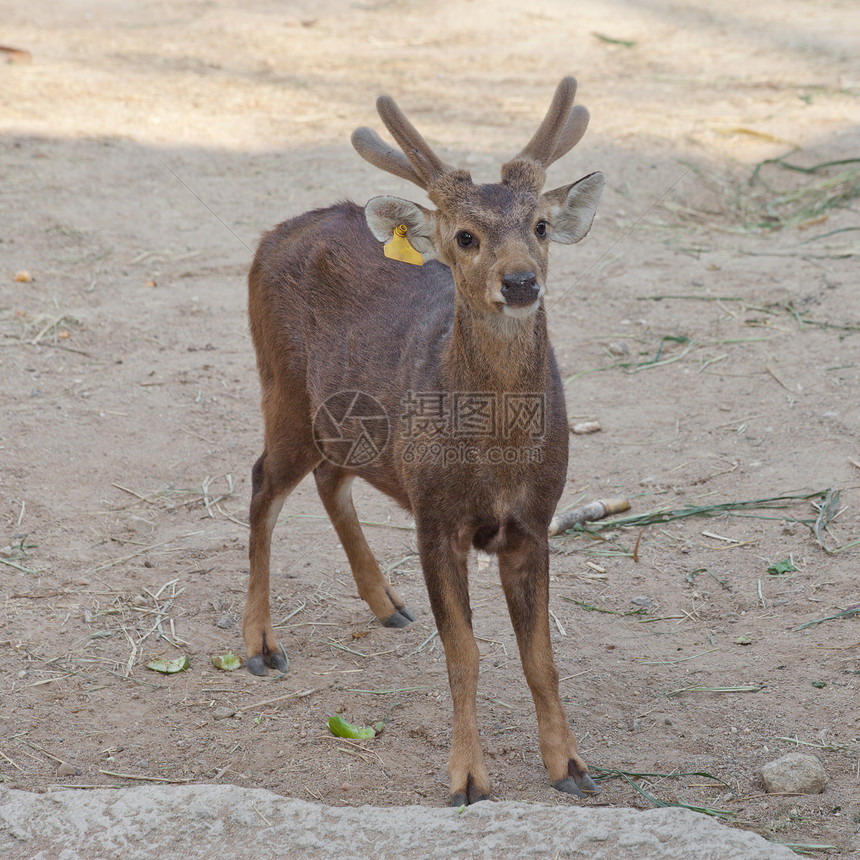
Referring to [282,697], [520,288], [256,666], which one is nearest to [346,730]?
[282,697]

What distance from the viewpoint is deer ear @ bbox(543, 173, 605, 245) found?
12.0 feet

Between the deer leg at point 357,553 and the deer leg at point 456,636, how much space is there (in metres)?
1.08

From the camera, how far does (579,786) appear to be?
352cm

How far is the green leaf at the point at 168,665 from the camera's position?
4.13m

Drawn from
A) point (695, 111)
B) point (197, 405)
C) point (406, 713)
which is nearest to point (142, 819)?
point (406, 713)

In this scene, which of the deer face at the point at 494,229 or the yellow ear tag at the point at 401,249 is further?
the yellow ear tag at the point at 401,249

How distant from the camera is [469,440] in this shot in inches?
135

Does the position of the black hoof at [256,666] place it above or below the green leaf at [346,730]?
below

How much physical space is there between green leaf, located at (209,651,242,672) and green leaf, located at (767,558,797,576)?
231 cm

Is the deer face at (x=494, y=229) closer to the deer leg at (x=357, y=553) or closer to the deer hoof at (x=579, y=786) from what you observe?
the deer leg at (x=357, y=553)

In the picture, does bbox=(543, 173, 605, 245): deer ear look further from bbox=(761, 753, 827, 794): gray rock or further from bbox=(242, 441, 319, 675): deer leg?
bbox=(761, 753, 827, 794): gray rock

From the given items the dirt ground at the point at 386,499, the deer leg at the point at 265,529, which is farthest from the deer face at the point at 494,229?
the dirt ground at the point at 386,499

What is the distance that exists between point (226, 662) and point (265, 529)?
0.58 meters

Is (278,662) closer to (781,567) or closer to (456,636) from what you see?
(456,636)
